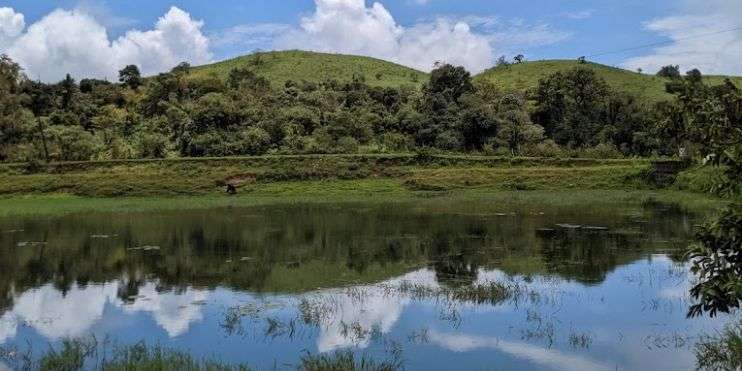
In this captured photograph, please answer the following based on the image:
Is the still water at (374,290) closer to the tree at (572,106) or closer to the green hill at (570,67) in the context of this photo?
the tree at (572,106)

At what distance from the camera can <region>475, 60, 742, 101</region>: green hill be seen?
9500 cm

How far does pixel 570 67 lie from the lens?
103750 mm

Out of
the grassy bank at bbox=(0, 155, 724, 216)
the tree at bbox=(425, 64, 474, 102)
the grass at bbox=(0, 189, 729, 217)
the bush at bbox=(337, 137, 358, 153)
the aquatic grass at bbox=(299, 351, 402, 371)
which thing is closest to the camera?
the aquatic grass at bbox=(299, 351, 402, 371)

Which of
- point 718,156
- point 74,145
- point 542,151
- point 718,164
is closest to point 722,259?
point 718,164

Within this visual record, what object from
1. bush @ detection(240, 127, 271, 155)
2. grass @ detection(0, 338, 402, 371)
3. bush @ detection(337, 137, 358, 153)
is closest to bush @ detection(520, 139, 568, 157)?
bush @ detection(337, 137, 358, 153)

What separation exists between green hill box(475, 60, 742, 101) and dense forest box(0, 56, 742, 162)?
14867 mm

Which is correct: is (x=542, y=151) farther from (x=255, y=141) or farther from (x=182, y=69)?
(x=182, y=69)

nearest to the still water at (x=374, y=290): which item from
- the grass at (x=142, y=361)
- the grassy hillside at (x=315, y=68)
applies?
the grass at (x=142, y=361)

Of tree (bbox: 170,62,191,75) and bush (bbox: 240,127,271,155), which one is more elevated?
tree (bbox: 170,62,191,75)

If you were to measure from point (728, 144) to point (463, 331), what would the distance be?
6214mm

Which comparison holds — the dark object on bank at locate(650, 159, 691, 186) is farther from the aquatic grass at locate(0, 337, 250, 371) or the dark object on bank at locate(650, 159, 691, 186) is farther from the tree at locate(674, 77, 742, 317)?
the aquatic grass at locate(0, 337, 250, 371)

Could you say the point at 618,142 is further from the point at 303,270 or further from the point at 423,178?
the point at 303,270

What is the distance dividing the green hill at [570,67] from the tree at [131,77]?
158ft

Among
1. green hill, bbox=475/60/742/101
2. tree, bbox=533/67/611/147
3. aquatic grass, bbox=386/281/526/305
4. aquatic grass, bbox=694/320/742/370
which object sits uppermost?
green hill, bbox=475/60/742/101
